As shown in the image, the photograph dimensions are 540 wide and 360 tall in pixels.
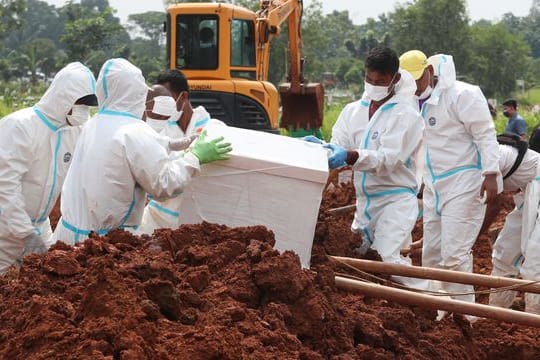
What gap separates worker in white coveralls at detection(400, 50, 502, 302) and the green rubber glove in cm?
232

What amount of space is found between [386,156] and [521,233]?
1697mm

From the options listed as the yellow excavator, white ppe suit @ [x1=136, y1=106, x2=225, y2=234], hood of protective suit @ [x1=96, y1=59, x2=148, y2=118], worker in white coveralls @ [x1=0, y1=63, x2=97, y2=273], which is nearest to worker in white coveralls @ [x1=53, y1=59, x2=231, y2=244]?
hood of protective suit @ [x1=96, y1=59, x2=148, y2=118]

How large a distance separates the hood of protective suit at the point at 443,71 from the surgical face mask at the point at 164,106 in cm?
197

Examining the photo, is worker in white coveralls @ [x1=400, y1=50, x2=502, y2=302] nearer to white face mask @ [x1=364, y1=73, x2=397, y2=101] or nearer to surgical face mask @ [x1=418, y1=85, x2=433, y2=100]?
surgical face mask @ [x1=418, y1=85, x2=433, y2=100]

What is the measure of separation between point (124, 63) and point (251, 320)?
6.93 ft

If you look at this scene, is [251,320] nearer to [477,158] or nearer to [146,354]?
[146,354]

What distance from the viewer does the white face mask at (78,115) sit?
5750 mm

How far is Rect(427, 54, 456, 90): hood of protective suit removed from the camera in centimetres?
671

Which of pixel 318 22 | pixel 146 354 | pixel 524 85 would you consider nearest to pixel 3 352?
pixel 146 354

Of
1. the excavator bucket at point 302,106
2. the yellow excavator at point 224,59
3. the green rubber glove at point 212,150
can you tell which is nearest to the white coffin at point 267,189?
the green rubber glove at point 212,150

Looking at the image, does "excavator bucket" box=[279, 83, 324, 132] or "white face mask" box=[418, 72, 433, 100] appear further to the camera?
"excavator bucket" box=[279, 83, 324, 132]

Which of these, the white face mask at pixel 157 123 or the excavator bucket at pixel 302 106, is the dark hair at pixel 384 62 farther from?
the excavator bucket at pixel 302 106

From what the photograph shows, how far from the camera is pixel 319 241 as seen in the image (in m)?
5.39

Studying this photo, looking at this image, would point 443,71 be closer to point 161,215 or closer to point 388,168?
point 388,168
